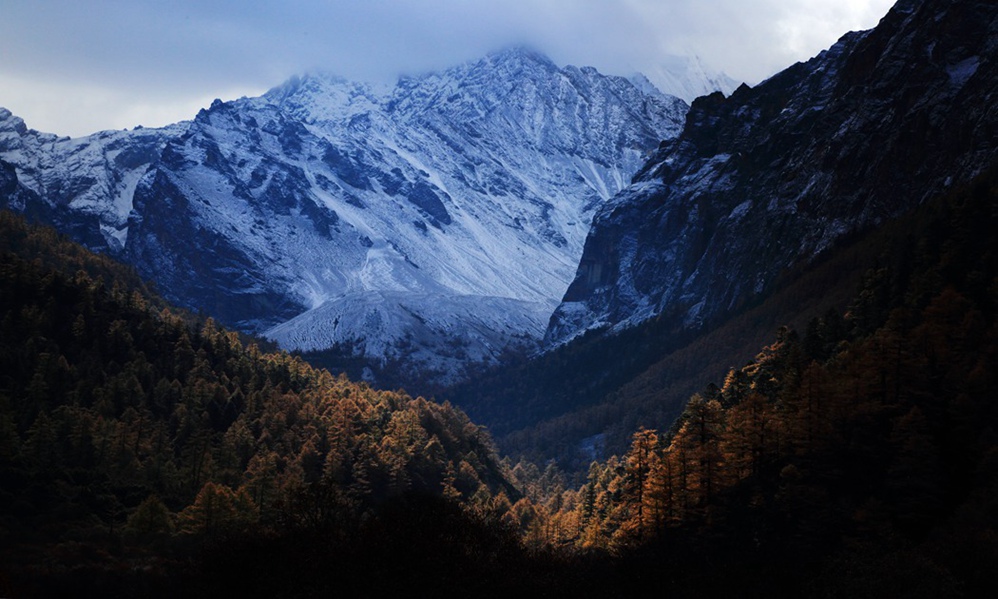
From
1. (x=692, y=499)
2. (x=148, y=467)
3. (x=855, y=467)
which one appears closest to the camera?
(x=855, y=467)

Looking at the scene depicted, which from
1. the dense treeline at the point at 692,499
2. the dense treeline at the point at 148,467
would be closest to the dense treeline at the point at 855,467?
the dense treeline at the point at 692,499

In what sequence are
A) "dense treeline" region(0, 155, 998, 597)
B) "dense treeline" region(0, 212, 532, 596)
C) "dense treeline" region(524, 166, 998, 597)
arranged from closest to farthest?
"dense treeline" region(524, 166, 998, 597) < "dense treeline" region(0, 155, 998, 597) < "dense treeline" region(0, 212, 532, 596)

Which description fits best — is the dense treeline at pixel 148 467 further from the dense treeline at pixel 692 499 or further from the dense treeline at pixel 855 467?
the dense treeline at pixel 855 467

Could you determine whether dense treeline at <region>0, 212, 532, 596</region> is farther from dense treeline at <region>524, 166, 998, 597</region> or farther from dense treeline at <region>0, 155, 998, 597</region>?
dense treeline at <region>524, 166, 998, 597</region>

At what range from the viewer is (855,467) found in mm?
107875

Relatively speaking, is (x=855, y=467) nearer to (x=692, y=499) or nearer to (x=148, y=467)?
(x=692, y=499)

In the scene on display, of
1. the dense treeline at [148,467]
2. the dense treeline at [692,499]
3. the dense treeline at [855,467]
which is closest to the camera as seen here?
the dense treeline at [855,467]

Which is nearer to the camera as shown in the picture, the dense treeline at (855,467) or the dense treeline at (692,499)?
the dense treeline at (855,467)

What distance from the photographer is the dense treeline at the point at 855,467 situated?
89062mm

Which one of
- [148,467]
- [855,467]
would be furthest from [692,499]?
[148,467]

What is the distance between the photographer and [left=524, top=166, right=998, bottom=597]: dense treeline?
3506 inches

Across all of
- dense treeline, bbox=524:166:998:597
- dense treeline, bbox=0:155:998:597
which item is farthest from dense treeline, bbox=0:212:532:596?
dense treeline, bbox=524:166:998:597

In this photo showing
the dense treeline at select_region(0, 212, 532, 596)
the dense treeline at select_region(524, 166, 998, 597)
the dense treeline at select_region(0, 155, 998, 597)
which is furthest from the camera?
the dense treeline at select_region(0, 212, 532, 596)

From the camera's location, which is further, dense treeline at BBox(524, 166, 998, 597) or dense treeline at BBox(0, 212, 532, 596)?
dense treeline at BBox(0, 212, 532, 596)
